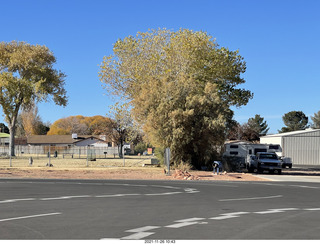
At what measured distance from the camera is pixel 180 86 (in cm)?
3819

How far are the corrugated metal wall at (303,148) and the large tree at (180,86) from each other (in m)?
21.7

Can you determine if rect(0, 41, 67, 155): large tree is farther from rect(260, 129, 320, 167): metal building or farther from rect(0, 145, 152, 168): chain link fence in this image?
rect(260, 129, 320, 167): metal building

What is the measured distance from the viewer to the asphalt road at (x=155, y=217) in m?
9.02

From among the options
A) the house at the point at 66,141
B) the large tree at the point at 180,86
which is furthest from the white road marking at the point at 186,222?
the house at the point at 66,141

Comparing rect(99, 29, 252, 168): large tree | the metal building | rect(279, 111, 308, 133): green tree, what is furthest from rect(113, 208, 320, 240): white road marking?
rect(279, 111, 308, 133): green tree

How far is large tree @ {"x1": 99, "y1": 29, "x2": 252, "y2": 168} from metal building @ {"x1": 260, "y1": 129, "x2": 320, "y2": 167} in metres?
21.6

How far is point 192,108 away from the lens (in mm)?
37531

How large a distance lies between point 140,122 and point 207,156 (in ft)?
21.2

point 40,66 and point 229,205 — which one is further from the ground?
point 40,66

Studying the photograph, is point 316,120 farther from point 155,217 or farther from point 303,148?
point 155,217

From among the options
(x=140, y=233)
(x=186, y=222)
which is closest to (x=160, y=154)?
(x=186, y=222)

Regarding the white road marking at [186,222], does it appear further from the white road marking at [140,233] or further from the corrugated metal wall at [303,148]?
the corrugated metal wall at [303,148]
